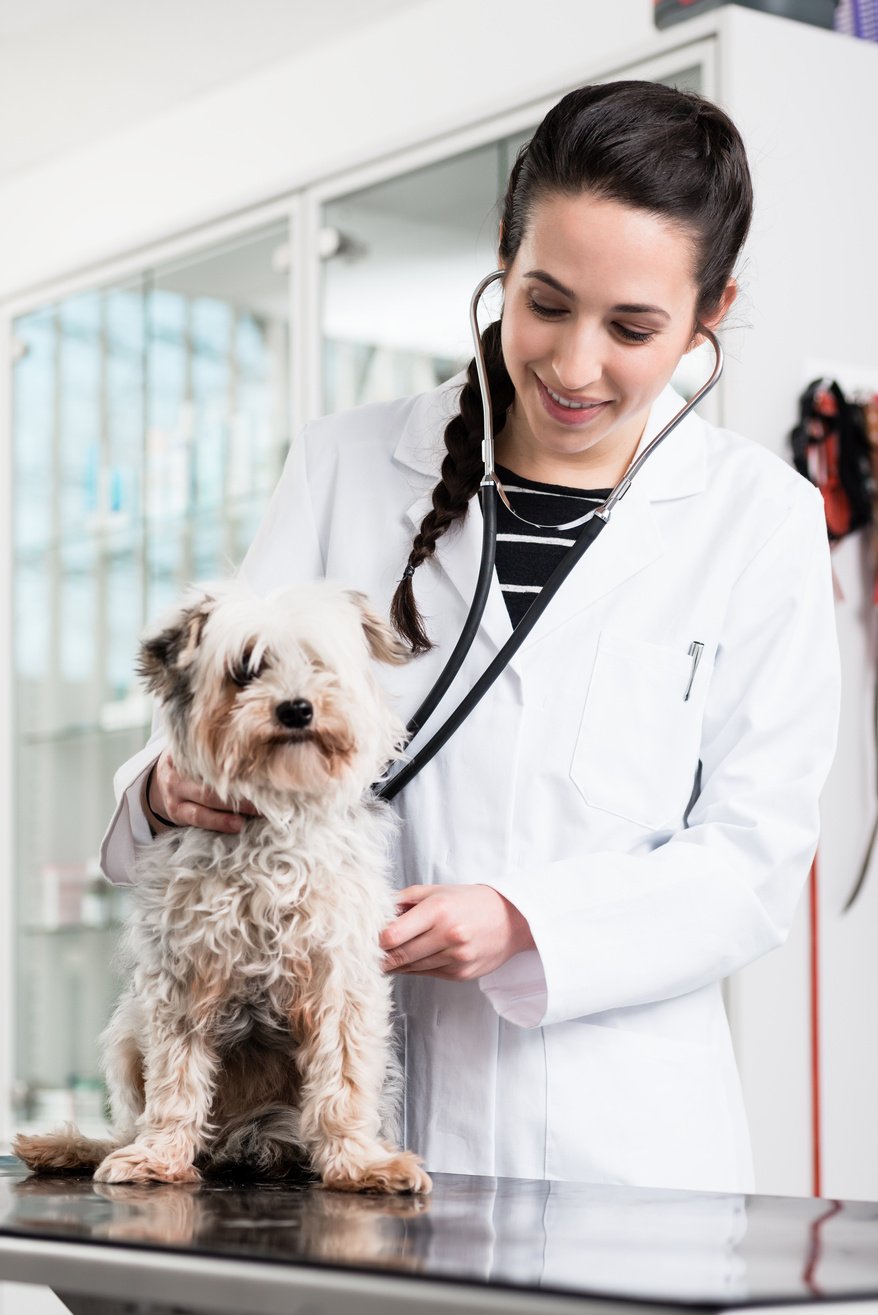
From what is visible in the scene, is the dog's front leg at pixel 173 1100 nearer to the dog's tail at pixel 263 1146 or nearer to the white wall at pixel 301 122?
the dog's tail at pixel 263 1146

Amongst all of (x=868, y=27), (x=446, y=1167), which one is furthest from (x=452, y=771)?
(x=868, y=27)

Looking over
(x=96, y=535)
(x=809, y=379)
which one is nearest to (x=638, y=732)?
(x=809, y=379)

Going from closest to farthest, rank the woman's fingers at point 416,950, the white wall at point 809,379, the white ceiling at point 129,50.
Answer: the woman's fingers at point 416,950, the white wall at point 809,379, the white ceiling at point 129,50

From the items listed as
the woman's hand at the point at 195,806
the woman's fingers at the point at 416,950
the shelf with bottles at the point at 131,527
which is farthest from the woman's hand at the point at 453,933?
the shelf with bottles at the point at 131,527

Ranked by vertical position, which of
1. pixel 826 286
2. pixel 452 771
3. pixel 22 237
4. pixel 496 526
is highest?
pixel 22 237

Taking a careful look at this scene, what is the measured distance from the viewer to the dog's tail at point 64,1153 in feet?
4.90

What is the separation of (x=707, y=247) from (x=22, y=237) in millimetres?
4094

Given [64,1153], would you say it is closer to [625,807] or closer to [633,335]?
[625,807]

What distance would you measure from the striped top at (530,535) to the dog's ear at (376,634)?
0.79 ft

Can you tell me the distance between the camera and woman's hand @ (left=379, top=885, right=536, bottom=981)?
142 cm

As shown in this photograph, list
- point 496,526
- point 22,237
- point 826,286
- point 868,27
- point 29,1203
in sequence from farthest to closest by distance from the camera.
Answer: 1. point 22,237
2. point 868,27
3. point 826,286
4. point 496,526
5. point 29,1203

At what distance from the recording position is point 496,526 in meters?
1.75

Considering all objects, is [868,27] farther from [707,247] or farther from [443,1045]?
[443,1045]

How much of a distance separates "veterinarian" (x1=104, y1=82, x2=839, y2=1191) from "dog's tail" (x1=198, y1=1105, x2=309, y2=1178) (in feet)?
0.74
